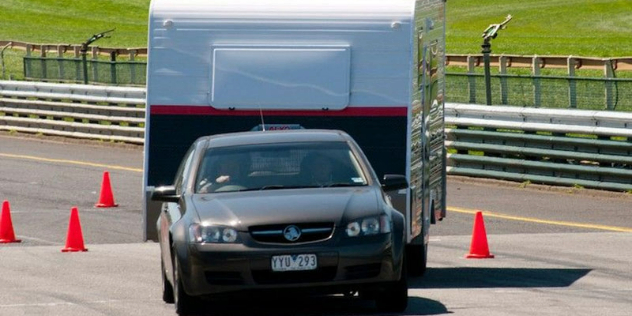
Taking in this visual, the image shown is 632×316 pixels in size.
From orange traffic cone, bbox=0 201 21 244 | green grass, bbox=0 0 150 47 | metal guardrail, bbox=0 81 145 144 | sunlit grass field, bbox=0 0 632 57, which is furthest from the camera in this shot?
green grass, bbox=0 0 150 47

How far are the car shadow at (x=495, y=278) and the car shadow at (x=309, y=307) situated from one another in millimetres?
1204

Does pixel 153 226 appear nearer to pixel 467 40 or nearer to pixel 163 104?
pixel 163 104

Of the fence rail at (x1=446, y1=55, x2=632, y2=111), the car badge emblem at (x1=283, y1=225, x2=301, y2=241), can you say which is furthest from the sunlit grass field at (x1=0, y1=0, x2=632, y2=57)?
the car badge emblem at (x1=283, y1=225, x2=301, y2=241)

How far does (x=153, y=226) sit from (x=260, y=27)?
1986 mm

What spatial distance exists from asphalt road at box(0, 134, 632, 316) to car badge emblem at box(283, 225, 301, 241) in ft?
2.87

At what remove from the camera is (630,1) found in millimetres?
84875

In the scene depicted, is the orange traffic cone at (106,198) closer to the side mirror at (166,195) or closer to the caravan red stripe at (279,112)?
the caravan red stripe at (279,112)

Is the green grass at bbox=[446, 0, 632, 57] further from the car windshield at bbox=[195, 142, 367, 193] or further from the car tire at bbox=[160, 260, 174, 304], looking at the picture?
the car tire at bbox=[160, 260, 174, 304]

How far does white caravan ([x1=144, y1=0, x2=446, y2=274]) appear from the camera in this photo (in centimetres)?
1413

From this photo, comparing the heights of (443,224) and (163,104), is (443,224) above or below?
below

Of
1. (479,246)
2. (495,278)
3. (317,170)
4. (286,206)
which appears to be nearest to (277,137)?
(317,170)

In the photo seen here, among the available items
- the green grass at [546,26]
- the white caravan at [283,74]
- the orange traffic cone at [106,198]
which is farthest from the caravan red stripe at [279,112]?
the green grass at [546,26]

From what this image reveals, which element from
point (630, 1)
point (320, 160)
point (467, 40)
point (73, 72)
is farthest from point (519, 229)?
point (630, 1)

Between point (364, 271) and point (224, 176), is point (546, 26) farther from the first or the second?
point (364, 271)
